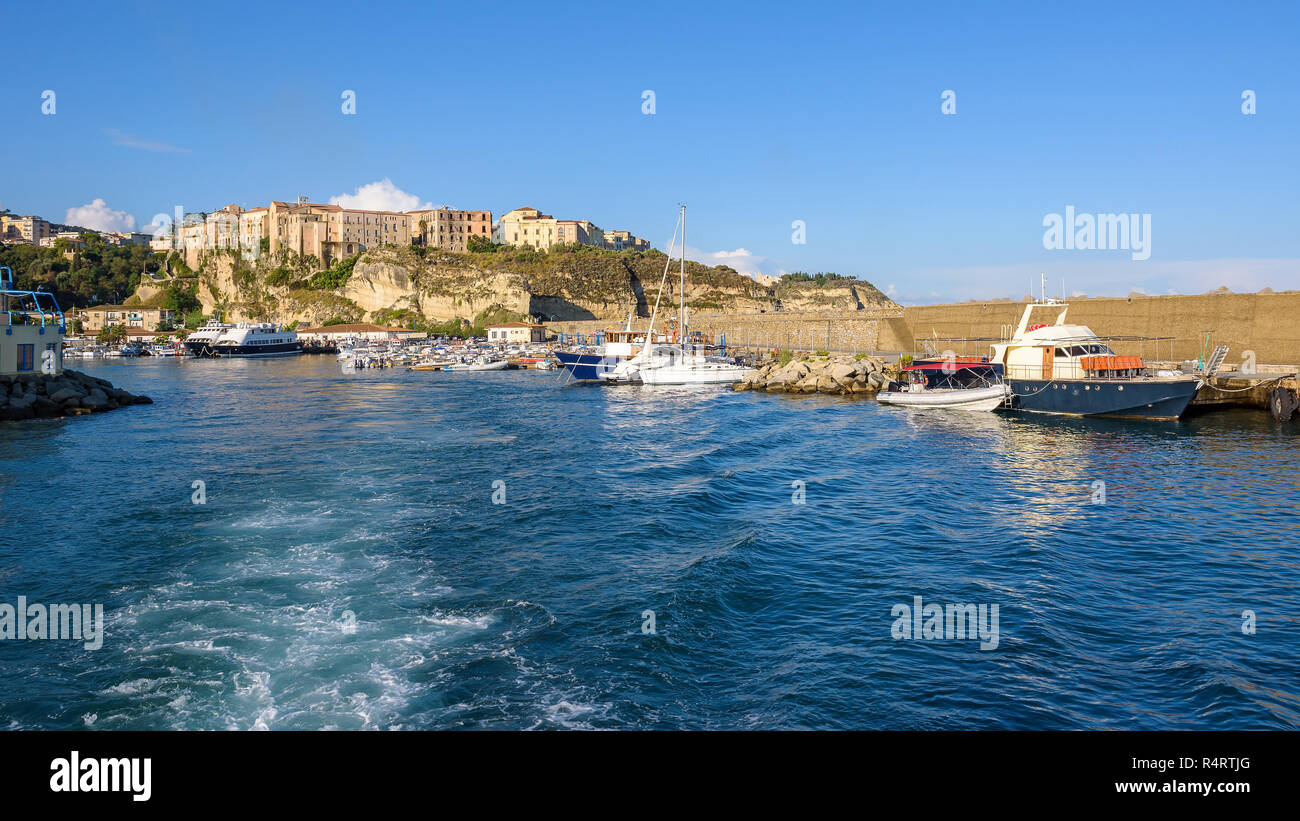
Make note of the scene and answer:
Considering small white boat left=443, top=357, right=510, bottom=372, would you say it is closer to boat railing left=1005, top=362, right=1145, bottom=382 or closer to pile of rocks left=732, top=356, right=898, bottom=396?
pile of rocks left=732, top=356, right=898, bottom=396

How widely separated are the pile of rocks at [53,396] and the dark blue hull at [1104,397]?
50194mm

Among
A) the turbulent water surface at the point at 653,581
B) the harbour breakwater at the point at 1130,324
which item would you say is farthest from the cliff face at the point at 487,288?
the turbulent water surface at the point at 653,581

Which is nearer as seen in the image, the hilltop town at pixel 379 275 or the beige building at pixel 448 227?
the hilltop town at pixel 379 275

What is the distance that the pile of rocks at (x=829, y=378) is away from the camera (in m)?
52.2

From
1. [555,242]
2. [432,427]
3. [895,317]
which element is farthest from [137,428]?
[555,242]

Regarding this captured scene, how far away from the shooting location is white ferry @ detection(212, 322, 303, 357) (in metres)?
108

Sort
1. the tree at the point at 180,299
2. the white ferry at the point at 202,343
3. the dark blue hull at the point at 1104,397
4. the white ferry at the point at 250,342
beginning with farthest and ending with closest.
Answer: the tree at the point at 180,299 < the white ferry at the point at 202,343 < the white ferry at the point at 250,342 < the dark blue hull at the point at 1104,397

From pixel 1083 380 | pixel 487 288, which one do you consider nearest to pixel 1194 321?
pixel 1083 380

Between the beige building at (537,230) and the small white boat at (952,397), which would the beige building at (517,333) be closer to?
the beige building at (537,230)

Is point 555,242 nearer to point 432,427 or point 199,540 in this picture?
point 432,427

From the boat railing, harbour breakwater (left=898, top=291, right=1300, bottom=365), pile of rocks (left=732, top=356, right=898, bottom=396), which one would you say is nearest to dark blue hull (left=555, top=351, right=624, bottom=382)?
pile of rocks (left=732, top=356, right=898, bottom=396)

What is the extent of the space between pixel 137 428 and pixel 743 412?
30.2m
